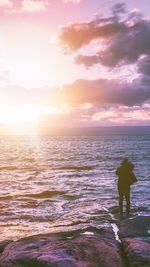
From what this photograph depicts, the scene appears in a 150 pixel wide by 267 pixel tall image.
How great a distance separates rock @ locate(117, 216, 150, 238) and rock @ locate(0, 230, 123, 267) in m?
1.70

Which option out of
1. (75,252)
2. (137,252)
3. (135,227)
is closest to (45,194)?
(135,227)

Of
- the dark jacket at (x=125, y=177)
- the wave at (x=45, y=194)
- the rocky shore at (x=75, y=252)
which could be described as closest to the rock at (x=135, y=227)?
the rocky shore at (x=75, y=252)

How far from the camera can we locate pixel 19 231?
14625 mm

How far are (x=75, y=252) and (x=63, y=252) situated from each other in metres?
0.30

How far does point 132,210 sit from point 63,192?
856 centimetres

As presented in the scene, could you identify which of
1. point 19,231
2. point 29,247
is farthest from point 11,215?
point 29,247

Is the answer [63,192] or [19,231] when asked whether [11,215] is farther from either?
[63,192]

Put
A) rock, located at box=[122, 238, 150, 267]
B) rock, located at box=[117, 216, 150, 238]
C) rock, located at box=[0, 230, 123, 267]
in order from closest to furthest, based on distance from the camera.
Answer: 1. rock, located at box=[0, 230, 123, 267]
2. rock, located at box=[122, 238, 150, 267]
3. rock, located at box=[117, 216, 150, 238]

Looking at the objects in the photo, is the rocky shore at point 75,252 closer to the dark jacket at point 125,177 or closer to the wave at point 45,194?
the dark jacket at point 125,177

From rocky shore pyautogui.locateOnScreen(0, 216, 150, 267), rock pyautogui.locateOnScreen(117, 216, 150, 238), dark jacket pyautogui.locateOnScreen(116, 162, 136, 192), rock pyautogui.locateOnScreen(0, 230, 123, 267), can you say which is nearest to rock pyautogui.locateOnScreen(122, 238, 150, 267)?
rocky shore pyautogui.locateOnScreen(0, 216, 150, 267)

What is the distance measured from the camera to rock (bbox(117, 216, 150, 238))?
11248mm

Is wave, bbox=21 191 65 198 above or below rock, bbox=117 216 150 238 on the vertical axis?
below

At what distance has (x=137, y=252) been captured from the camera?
863 centimetres

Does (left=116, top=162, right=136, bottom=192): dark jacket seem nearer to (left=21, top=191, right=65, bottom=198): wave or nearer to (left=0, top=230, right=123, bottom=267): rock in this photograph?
(left=0, top=230, right=123, bottom=267): rock
